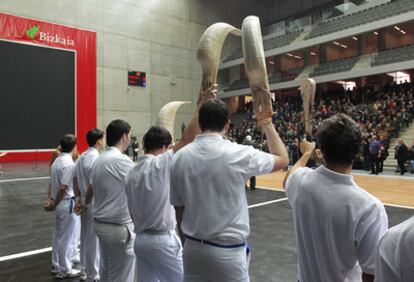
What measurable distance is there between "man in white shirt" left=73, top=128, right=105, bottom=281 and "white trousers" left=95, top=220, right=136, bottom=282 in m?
0.87

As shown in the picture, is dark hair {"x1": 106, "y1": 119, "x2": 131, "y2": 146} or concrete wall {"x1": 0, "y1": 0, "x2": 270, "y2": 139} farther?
concrete wall {"x1": 0, "y1": 0, "x2": 270, "y2": 139}

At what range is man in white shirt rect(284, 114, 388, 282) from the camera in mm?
1555

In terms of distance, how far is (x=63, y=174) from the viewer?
173 inches

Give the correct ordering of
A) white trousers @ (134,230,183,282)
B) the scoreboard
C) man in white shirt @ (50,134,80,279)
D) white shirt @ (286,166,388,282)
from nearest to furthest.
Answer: white shirt @ (286,166,388,282) → white trousers @ (134,230,183,282) → man in white shirt @ (50,134,80,279) → the scoreboard

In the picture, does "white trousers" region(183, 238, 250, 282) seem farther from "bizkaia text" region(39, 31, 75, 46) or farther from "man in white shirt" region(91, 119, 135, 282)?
"bizkaia text" region(39, 31, 75, 46)

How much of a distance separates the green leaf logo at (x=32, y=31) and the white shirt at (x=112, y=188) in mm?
23304

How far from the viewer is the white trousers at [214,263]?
2.00 m

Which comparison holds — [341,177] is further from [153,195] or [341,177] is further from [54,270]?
[54,270]

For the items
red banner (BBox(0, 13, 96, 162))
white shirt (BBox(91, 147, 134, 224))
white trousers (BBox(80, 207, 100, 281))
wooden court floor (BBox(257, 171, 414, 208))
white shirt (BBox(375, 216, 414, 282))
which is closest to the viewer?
white shirt (BBox(375, 216, 414, 282))

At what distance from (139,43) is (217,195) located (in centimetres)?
2836

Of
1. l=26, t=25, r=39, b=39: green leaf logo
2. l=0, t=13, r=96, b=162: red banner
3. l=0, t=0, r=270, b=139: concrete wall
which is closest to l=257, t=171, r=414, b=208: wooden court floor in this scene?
l=0, t=13, r=96, b=162: red banner

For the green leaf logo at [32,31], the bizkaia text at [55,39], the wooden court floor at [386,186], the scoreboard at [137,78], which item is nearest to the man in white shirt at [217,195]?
the wooden court floor at [386,186]

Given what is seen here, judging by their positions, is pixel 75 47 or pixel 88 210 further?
pixel 75 47

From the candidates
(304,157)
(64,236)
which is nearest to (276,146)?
(304,157)
